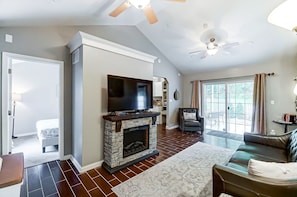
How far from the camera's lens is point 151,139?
3488mm

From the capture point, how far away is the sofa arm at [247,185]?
3.67 feet

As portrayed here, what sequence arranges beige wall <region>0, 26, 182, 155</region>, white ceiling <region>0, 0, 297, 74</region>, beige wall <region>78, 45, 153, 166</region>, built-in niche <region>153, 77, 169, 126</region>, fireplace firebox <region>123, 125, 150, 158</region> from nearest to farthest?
1. white ceiling <region>0, 0, 297, 74</region>
2. beige wall <region>0, 26, 182, 155</region>
3. beige wall <region>78, 45, 153, 166</region>
4. fireplace firebox <region>123, 125, 150, 158</region>
5. built-in niche <region>153, 77, 169, 126</region>

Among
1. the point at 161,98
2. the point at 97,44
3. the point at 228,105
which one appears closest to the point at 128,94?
the point at 97,44

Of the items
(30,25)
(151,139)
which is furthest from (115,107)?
(30,25)

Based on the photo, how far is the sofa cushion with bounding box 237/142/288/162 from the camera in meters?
2.21

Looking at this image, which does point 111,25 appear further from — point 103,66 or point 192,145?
point 192,145

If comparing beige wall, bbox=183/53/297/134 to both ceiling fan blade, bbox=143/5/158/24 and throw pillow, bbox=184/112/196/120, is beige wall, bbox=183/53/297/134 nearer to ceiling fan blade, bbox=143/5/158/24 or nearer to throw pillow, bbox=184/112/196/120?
throw pillow, bbox=184/112/196/120

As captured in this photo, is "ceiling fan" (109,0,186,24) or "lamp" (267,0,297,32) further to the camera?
"ceiling fan" (109,0,186,24)

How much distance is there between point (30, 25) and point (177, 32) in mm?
3577

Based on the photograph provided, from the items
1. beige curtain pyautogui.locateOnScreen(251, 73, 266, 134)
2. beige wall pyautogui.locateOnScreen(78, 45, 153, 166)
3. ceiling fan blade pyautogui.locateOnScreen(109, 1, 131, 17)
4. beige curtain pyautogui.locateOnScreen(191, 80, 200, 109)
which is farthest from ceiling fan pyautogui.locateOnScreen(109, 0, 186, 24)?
beige curtain pyautogui.locateOnScreen(191, 80, 200, 109)

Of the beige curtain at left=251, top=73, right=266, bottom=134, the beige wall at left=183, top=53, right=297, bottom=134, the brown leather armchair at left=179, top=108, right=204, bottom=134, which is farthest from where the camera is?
the brown leather armchair at left=179, top=108, right=204, bottom=134

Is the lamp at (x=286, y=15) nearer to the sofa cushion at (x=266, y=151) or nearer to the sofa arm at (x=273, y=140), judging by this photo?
the sofa cushion at (x=266, y=151)

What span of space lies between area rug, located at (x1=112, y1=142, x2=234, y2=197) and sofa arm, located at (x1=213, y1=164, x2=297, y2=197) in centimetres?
78

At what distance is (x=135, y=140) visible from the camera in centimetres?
335
